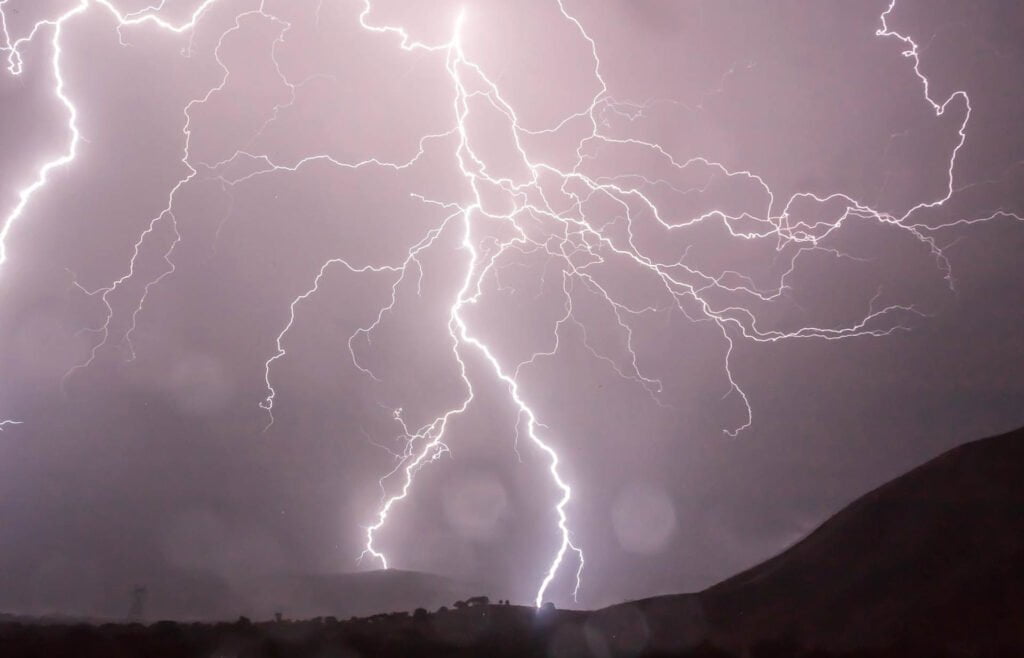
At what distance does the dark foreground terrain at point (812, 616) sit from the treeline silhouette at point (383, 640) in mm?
11

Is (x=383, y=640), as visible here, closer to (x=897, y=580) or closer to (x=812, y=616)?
(x=812, y=616)

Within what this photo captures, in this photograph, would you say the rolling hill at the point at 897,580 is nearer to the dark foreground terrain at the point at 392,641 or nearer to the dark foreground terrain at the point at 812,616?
the dark foreground terrain at the point at 812,616

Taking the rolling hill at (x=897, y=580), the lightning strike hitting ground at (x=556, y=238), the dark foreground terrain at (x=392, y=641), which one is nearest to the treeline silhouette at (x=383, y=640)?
the dark foreground terrain at (x=392, y=641)

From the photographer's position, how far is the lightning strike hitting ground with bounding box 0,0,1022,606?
482 centimetres

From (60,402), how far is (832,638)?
5467mm

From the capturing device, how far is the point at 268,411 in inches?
197

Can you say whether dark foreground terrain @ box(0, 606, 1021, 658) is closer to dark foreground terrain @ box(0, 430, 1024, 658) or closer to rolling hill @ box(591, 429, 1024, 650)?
dark foreground terrain @ box(0, 430, 1024, 658)

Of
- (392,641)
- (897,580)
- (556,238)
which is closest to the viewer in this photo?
(392,641)

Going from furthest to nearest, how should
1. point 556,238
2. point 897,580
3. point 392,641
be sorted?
point 556,238 < point 897,580 < point 392,641

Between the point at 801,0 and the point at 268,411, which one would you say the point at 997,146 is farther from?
the point at 268,411

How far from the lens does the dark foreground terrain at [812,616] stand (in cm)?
404

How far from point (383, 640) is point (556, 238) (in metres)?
2.96

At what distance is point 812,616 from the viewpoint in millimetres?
4742

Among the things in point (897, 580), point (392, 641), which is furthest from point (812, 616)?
point (392, 641)
